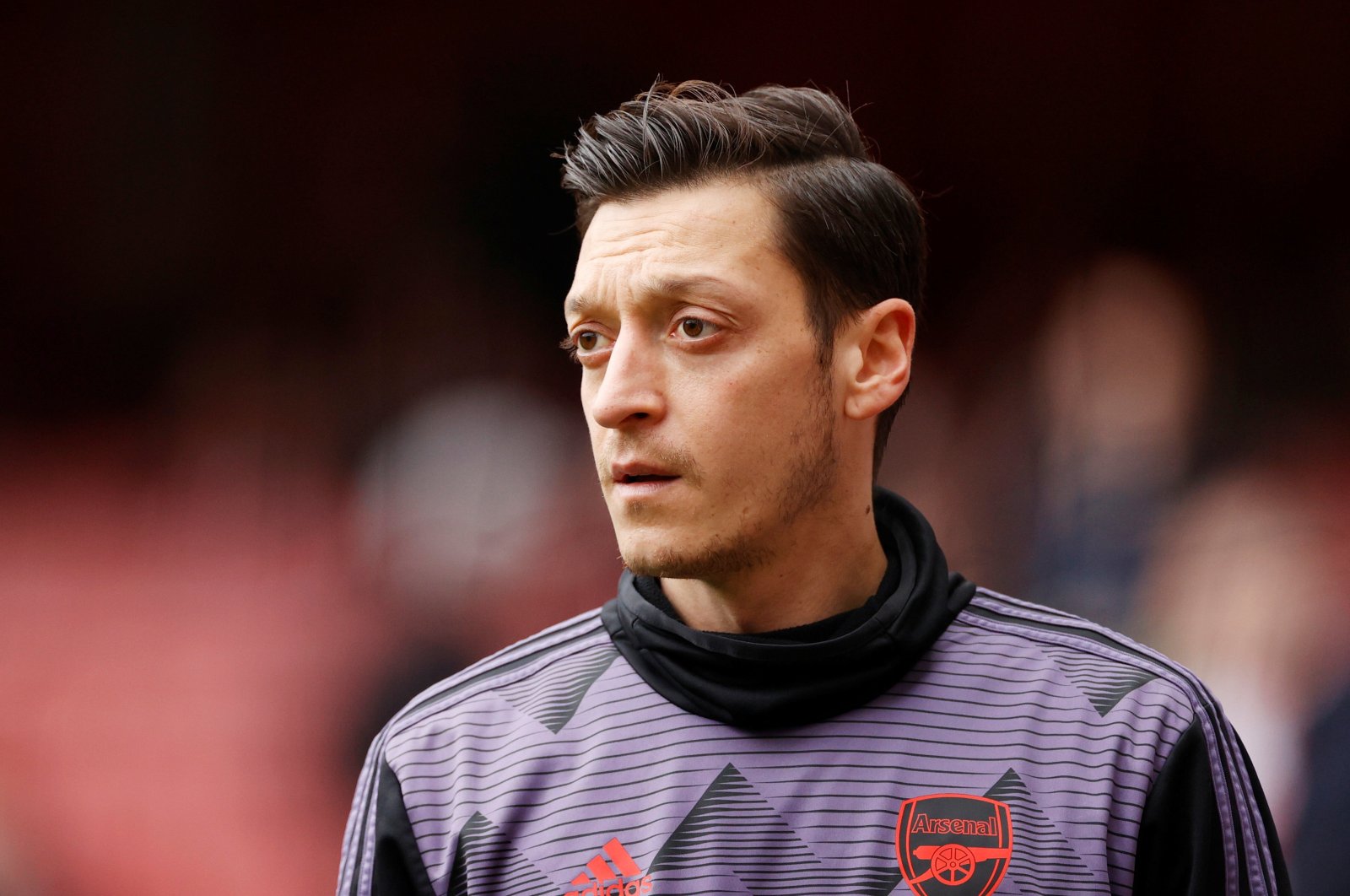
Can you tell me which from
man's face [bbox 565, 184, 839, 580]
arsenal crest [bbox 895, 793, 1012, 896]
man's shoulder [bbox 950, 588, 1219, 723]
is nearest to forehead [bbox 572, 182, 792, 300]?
man's face [bbox 565, 184, 839, 580]

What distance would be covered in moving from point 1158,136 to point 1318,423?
86 centimetres

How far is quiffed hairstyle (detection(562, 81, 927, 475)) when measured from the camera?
6.29 feet

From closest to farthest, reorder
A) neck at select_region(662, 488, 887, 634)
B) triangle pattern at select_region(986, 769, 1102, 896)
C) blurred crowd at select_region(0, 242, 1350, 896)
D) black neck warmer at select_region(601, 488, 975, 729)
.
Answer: triangle pattern at select_region(986, 769, 1102, 896) → black neck warmer at select_region(601, 488, 975, 729) → neck at select_region(662, 488, 887, 634) → blurred crowd at select_region(0, 242, 1350, 896)

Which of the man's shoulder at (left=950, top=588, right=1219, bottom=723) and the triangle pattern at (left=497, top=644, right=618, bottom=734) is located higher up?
the triangle pattern at (left=497, top=644, right=618, bottom=734)

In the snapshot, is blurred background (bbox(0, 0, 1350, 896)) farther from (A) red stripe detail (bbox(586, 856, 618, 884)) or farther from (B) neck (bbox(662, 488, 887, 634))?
(A) red stripe detail (bbox(586, 856, 618, 884))

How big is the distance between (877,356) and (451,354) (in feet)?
5.81

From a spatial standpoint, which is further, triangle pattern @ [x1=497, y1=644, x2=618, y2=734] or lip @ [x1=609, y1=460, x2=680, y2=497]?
triangle pattern @ [x1=497, y1=644, x2=618, y2=734]

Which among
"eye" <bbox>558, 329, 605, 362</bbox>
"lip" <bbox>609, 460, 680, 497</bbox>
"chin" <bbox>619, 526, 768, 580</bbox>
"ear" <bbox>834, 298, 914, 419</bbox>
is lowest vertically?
"chin" <bbox>619, 526, 768, 580</bbox>

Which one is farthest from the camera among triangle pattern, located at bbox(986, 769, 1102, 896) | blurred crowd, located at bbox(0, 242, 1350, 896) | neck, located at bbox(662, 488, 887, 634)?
blurred crowd, located at bbox(0, 242, 1350, 896)

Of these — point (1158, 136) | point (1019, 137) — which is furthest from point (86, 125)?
point (1158, 136)

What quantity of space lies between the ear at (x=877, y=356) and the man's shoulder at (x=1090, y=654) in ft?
1.20

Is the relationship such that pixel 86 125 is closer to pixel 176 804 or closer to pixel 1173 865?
pixel 176 804

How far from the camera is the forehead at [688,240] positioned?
1838mm

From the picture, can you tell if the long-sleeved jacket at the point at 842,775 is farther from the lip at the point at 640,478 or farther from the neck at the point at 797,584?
the lip at the point at 640,478
